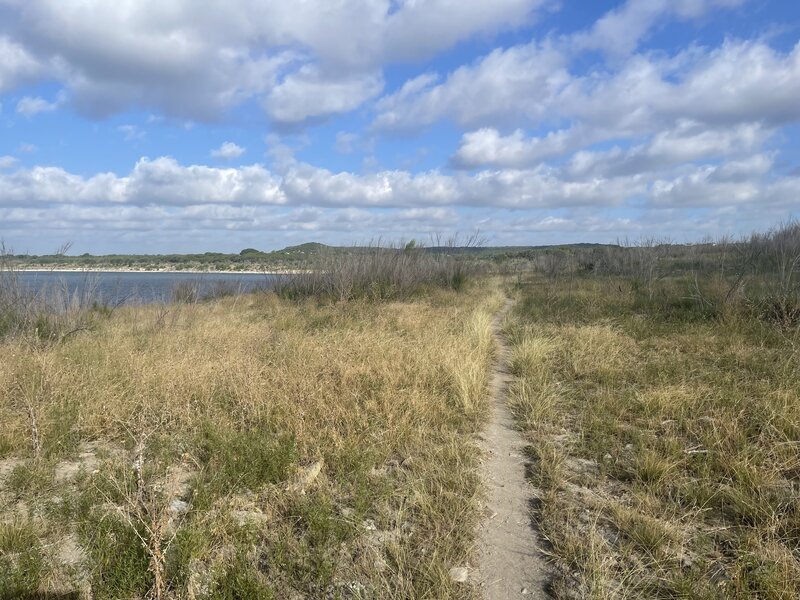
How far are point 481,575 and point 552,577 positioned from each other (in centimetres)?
42

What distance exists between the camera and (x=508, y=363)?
848 cm

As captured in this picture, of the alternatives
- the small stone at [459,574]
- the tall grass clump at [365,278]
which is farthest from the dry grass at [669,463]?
the tall grass clump at [365,278]

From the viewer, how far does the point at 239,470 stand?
391cm

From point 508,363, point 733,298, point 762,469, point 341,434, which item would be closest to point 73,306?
point 341,434

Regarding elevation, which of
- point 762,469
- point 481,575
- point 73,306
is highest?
point 73,306

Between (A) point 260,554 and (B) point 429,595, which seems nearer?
(B) point 429,595

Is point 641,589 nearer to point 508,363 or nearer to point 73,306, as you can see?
point 508,363

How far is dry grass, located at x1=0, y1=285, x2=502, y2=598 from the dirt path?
0.47 feet

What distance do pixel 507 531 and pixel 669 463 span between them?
1.71 meters

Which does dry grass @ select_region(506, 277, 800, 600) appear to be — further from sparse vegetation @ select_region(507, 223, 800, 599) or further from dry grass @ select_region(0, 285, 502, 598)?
dry grass @ select_region(0, 285, 502, 598)

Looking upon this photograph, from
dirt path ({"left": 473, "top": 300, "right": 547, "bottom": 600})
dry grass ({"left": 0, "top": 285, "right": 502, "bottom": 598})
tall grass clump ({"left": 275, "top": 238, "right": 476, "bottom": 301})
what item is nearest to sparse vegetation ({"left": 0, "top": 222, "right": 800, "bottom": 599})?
dry grass ({"left": 0, "top": 285, "right": 502, "bottom": 598})

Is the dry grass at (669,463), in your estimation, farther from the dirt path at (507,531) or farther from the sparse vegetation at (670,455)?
the dirt path at (507,531)

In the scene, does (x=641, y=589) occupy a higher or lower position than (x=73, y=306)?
lower

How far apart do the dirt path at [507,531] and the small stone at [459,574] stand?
0.07 m
